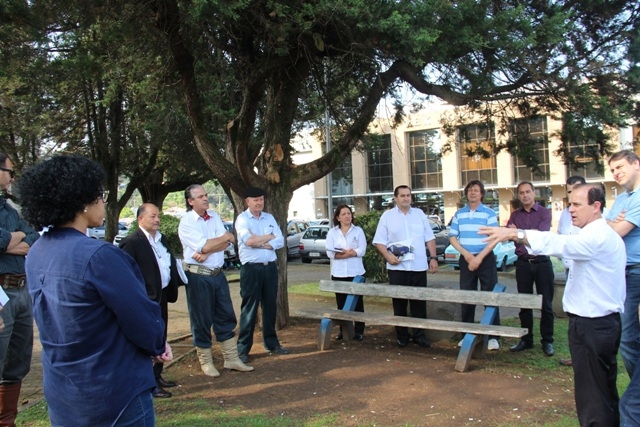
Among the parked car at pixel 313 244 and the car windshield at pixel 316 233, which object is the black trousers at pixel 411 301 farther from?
the car windshield at pixel 316 233

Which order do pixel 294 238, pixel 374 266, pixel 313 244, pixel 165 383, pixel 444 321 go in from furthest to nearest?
pixel 294 238 < pixel 313 244 < pixel 374 266 < pixel 444 321 < pixel 165 383

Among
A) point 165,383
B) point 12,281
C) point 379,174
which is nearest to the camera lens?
point 12,281

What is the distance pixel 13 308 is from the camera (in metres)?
4.08

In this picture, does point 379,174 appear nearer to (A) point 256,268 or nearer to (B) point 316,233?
(B) point 316,233

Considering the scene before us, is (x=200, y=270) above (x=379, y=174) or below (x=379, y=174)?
below

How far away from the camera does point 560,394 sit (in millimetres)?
4793

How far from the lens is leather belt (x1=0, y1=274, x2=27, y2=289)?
415cm

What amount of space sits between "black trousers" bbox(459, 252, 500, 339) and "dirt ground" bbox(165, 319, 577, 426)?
468 mm

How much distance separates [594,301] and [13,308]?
13.8 ft

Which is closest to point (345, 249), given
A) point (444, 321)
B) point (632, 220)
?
point (444, 321)

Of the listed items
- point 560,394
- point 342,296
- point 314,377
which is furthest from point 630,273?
point 342,296

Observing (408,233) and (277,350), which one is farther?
(408,233)

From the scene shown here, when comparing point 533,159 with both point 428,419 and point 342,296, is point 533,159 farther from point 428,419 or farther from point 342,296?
point 428,419

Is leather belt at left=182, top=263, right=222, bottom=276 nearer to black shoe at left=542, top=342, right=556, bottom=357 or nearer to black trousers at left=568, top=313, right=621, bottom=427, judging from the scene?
black trousers at left=568, top=313, right=621, bottom=427
